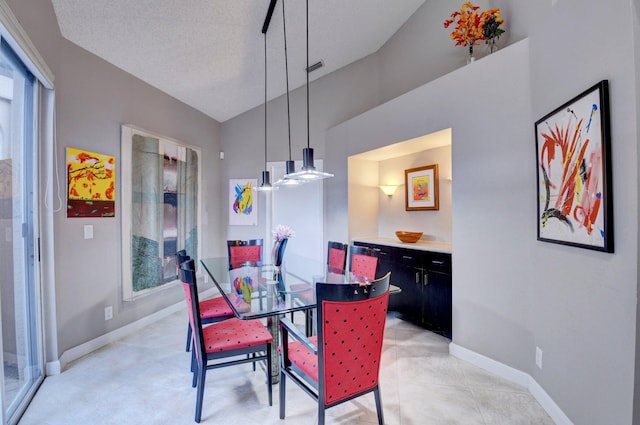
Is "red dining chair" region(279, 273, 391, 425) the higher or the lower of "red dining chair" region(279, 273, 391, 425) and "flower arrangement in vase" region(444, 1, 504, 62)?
the lower

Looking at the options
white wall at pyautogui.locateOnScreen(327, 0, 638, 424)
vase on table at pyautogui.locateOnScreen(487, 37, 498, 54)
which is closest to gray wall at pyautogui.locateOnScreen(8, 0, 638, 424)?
white wall at pyautogui.locateOnScreen(327, 0, 638, 424)

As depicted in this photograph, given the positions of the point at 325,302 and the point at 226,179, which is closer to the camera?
the point at 325,302

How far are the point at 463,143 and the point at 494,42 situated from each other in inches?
45.2

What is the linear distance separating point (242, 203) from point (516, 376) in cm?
425

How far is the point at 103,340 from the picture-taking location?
3.02 m

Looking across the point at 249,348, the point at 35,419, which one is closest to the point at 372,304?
the point at 249,348

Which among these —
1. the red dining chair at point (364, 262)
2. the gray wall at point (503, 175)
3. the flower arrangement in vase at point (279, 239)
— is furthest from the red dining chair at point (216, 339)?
the gray wall at point (503, 175)

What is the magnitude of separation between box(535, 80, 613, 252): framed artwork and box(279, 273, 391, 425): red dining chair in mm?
1166

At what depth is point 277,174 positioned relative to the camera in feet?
16.5

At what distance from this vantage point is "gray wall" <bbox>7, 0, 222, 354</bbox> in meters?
2.57

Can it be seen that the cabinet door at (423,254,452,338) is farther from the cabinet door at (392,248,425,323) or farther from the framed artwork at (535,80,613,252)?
the framed artwork at (535,80,613,252)

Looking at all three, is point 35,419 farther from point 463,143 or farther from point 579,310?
point 463,143

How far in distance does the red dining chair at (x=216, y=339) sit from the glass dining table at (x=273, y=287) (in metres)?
0.17

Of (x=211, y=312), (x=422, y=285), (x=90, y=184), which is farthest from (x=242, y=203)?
(x=422, y=285)
